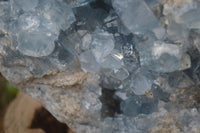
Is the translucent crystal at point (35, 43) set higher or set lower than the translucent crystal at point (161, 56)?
higher

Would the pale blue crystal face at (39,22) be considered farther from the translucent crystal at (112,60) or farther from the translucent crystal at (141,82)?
the translucent crystal at (141,82)

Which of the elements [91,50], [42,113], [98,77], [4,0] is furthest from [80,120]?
[42,113]

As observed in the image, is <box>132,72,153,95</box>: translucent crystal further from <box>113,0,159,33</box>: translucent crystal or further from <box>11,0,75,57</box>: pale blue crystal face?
<box>11,0,75,57</box>: pale blue crystal face

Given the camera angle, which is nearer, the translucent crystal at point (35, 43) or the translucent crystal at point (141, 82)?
the translucent crystal at point (35, 43)

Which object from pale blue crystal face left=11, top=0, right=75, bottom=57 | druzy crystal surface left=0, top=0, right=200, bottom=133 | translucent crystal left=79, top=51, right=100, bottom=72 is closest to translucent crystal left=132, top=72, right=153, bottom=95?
druzy crystal surface left=0, top=0, right=200, bottom=133

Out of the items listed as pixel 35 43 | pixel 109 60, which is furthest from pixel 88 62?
pixel 35 43

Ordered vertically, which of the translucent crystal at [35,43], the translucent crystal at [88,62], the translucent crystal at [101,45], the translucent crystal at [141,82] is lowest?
the translucent crystal at [141,82]

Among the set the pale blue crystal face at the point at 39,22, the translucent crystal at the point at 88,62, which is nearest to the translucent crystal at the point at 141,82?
the translucent crystal at the point at 88,62
